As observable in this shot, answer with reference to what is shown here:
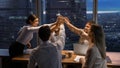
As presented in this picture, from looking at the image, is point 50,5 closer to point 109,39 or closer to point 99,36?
point 109,39

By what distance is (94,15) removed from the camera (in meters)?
4.92

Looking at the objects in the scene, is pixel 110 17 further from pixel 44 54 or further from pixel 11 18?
pixel 44 54

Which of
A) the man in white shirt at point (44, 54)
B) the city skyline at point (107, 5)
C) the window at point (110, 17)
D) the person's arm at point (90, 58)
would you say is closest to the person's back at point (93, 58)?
the person's arm at point (90, 58)

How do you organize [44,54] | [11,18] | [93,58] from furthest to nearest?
[11,18] → [93,58] → [44,54]

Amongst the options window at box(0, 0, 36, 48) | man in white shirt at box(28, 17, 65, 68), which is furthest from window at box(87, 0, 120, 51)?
man in white shirt at box(28, 17, 65, 68)

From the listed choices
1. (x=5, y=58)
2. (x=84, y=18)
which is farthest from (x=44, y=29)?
(x=84, y=18)

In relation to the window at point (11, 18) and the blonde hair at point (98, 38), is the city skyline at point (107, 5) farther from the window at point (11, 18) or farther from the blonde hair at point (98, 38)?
the blonde hair at point (98, 38)

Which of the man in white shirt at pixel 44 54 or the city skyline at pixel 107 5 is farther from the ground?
the city skyline at pixel 107 5

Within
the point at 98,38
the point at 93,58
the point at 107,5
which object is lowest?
the point at 93,58

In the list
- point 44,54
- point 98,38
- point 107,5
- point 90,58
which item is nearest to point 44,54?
point 44,54

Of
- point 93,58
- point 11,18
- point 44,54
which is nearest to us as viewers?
point 44,54

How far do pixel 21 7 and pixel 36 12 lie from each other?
0.34 metres

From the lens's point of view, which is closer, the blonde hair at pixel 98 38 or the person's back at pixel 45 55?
the person's back at pixel 45 55

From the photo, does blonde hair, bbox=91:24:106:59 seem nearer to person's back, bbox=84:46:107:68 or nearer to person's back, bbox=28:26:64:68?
person's back, bbox=84:46:107:68
